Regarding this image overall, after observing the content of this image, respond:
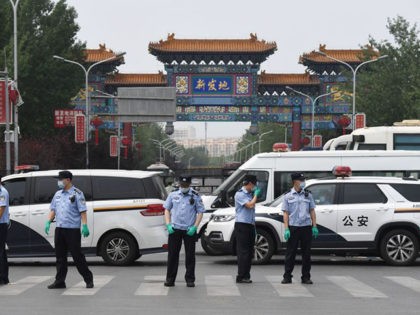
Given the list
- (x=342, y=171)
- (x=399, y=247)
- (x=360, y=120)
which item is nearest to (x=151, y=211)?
(x=342, y=171)

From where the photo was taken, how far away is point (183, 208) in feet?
44.8

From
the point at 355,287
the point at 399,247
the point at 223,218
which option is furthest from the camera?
the point at 223,218

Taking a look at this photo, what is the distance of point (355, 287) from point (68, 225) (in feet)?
13.7

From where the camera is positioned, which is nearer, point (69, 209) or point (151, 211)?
point (69, 209)

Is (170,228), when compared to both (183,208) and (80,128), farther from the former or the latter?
(80,128)

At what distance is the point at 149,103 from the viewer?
48.6 m

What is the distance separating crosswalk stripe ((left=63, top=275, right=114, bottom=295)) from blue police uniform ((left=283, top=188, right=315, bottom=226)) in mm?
2919

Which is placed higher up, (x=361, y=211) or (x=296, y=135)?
(x=296, y=135)

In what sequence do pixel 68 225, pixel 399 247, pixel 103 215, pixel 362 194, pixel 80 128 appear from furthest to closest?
pixel 80 128 < pixel 362 194 < pixel 399 247 < pixel 103 215 < pixel 68 225

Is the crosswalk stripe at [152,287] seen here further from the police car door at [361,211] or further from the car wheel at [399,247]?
the car wheel at [399,247]

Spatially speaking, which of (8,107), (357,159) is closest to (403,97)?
(8,107)

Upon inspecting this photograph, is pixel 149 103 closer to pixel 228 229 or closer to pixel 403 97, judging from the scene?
pixel 403 97

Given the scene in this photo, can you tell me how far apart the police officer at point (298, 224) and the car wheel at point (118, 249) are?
413cm

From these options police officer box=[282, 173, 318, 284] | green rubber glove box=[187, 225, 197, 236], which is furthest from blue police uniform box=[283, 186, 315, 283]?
green rubber glove box=[187, 225, 197, 236]
